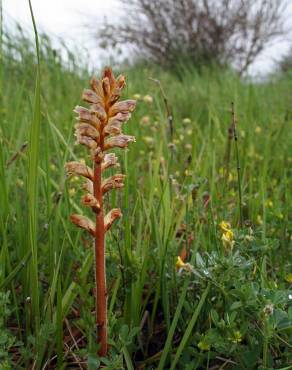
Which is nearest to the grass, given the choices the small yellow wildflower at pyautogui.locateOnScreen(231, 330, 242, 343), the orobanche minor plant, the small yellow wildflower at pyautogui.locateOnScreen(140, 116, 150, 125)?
the small yellow wildflower at pyautogui.locateOnScreen(231, 330, 242, 343)

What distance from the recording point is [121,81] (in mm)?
799

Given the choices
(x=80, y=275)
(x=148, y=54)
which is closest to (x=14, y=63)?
(x=80, y=275)

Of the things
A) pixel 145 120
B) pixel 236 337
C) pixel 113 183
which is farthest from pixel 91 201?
pixel 145 120

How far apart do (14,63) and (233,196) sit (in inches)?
136

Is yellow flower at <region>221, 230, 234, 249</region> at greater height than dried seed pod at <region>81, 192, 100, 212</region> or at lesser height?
lesser

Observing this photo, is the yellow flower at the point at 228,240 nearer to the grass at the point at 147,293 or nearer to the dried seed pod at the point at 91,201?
the grass at the point at 147,293

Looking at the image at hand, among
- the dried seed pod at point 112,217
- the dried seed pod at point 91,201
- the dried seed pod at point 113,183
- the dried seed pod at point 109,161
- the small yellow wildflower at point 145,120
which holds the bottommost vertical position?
the dried seed pod at point 112,217

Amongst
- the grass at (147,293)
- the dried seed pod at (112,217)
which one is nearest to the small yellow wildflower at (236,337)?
the grass at (147,293)

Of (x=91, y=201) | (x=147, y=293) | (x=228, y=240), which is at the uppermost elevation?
(x=91, y=201)

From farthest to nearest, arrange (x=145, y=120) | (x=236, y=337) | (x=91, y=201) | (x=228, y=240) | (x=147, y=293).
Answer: (x=145, y=120)
(x=147, y=293)
(x=228, y=240)
(x=236, y=337)
(x=91, y=201)

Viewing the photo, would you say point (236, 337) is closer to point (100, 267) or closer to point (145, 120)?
point (100, 267)

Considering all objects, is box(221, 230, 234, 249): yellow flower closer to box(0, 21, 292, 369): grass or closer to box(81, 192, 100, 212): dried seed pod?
box(0, 21, 292, 369): grass

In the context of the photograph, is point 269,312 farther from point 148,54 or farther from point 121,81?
point 148,54

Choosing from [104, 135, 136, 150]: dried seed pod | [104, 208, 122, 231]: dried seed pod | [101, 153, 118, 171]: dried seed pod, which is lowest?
[104, 208, 122, 231]: dried seed pod
